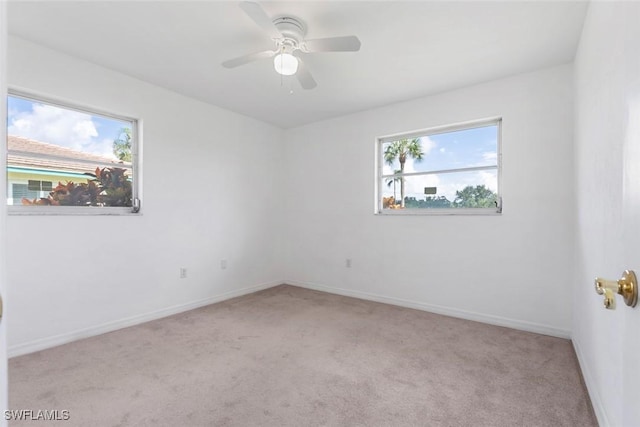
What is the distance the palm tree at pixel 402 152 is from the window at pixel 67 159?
307 cm

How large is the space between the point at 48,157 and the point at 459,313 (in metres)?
4.39

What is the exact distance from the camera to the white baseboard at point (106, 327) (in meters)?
2.39

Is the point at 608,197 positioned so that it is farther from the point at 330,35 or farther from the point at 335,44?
the point at 330,35

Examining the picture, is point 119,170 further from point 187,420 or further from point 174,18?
point 187,420

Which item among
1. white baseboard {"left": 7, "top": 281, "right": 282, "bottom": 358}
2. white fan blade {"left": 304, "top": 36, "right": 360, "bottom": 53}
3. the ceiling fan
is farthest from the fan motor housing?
white baseboard {"left": 7, "top": 281, "right": 282, "bottom": 358}

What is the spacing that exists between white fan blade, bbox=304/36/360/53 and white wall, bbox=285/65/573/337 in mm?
1843

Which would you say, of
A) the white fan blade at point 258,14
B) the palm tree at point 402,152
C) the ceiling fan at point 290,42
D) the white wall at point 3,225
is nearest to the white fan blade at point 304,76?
the ceiling fan at point 290,42

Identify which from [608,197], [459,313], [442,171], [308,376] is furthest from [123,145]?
[459,313]

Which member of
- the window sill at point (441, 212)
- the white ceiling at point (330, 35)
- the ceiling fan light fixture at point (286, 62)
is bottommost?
the window sill at point (441, 212)

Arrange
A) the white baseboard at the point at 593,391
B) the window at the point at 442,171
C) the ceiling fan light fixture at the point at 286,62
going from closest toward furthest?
the white baseboard at the point at 593,391 < the ceiling fan light fixture at the point at 286,62 < the window at the point at 442,171

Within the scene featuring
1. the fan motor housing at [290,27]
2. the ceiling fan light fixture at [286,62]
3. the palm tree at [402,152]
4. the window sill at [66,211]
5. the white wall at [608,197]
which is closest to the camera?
the white wall at [608,197]

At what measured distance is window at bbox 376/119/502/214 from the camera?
127 inches

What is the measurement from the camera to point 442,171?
3502 mm

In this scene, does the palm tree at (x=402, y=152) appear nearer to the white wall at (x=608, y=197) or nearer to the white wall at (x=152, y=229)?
the white wall at (x=608, y=197)
